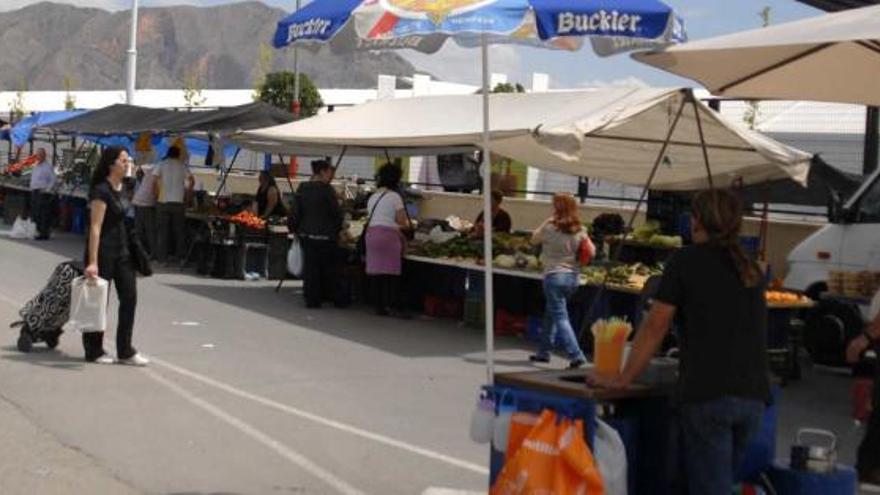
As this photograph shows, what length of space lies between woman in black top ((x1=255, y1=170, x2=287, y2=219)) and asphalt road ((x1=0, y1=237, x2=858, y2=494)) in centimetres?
442

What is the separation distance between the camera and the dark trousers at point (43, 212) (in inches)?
996

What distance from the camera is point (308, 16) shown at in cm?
977

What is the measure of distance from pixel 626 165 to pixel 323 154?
9005 mm

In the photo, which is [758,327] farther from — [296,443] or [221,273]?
[221,273]

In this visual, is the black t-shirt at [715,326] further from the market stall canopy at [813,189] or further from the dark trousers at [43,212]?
the dark trousers at [43,212]

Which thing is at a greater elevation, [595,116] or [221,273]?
[595,116]

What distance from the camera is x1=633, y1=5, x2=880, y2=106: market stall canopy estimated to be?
594cm

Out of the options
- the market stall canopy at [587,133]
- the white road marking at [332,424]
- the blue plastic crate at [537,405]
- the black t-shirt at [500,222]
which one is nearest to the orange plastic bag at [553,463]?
the blue plastic crate at [537,405]

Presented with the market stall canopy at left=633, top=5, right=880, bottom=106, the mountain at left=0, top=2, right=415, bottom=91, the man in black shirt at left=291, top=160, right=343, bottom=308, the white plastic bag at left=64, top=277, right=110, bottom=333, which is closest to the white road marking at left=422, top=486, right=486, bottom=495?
the market stall canopy at left=633, top=5, right=880, bottom=106

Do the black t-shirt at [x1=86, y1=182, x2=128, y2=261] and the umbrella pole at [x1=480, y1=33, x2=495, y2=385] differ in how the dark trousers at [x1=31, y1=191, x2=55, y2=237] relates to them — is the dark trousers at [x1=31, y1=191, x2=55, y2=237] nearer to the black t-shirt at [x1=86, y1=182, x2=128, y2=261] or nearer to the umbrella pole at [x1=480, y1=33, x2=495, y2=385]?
the black t-shirt at [x1=86, y1=182, x2=128, y2=261]

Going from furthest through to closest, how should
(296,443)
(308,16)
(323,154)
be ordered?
1. (323,154)
2. (308,16)
3. (296,443)

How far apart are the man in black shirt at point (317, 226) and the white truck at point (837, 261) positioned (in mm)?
5556

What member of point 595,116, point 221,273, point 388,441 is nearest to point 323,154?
point 221,273

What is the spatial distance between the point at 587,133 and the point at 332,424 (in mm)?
3091
